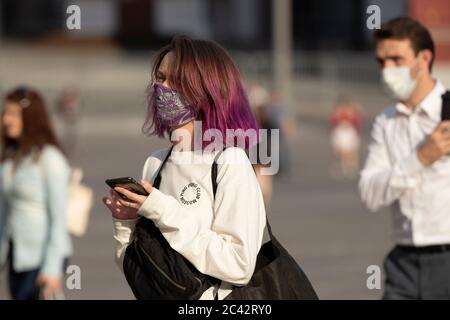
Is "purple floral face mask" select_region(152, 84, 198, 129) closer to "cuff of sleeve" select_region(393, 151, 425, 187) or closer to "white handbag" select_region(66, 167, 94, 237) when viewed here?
"cuff of sleeve" select_region(393, 151, 425, 187)

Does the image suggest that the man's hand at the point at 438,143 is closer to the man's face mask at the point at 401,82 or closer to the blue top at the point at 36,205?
the man's face mask at the point at 401,82

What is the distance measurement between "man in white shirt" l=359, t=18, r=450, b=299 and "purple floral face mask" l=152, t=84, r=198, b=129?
61.2 inches

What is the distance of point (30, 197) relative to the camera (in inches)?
259

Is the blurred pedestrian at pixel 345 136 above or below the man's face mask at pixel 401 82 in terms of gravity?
below

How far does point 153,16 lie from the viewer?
65000mm

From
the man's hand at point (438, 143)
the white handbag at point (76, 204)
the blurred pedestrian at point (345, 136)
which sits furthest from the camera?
the blurred pedestrian at point (345, 136)

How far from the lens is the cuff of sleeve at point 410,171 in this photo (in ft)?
17.1

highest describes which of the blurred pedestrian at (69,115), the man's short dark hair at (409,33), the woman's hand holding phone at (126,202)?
the man's short dark hair at (409,33)

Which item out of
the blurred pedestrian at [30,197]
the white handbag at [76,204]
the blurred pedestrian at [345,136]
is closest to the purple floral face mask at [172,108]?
the blurred pedestrian at [30,197]

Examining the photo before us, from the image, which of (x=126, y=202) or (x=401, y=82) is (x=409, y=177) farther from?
(x=126, y=202)

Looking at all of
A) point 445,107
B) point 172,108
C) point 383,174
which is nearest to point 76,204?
point 383,174

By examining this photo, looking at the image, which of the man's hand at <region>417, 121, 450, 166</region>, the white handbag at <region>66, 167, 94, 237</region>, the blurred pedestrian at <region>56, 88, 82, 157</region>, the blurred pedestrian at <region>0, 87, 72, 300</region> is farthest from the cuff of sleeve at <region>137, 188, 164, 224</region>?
the blurred pedestrian at <region>56, 88, 82, 157</region>

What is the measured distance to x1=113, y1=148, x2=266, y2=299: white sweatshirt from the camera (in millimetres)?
3713

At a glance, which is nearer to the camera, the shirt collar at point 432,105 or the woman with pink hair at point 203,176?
the woman with pink hair at point 203,176
